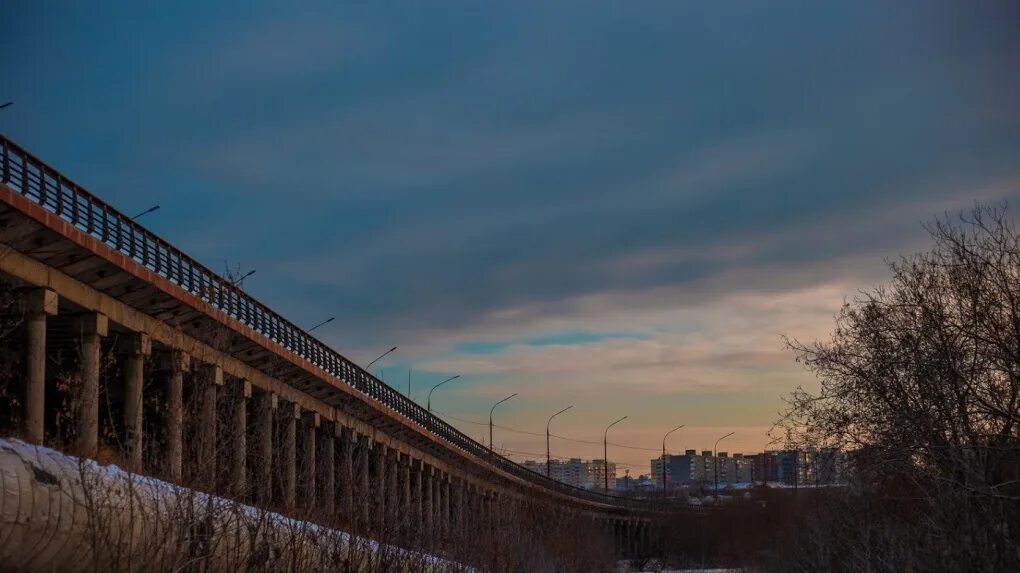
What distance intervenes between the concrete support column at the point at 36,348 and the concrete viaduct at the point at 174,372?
1.5 inches

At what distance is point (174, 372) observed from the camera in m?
28.1

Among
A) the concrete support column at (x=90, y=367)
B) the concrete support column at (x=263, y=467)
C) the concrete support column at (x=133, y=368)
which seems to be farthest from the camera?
the concrete support column at (x=133, y=368)

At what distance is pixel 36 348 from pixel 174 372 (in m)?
4.81

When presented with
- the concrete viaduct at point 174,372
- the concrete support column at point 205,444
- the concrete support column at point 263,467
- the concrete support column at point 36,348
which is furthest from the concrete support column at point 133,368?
the concrete support column at point 205,444

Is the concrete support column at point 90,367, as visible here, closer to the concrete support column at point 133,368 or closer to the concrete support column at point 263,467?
the concrete support column at point 133,368

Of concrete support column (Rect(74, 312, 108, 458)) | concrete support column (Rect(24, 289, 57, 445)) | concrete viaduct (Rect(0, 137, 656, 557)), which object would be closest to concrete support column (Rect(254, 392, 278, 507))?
concrete viaduct (Rect(0, 137, 656, 557))

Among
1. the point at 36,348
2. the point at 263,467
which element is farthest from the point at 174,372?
the point at 263,467

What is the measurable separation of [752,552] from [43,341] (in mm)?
69877

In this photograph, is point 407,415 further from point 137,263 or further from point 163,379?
point 137,263

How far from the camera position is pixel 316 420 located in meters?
53.2

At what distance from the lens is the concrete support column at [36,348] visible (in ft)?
97.8

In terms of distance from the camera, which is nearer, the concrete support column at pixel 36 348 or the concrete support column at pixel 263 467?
the concrete support column at pixel 263 467

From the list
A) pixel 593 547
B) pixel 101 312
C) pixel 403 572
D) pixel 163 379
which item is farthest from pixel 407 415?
pixel 403 572

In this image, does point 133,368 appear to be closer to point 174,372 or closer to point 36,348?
point 36,348
